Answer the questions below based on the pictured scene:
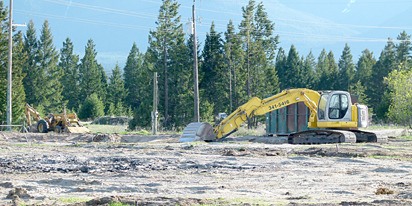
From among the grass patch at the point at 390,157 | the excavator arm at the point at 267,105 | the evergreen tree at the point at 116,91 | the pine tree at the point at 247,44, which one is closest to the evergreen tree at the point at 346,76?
the pine tree at the point at 247,44

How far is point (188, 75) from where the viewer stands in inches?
2798

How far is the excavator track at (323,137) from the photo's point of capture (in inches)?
1503

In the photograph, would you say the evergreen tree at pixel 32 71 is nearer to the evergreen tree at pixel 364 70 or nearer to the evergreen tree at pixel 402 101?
the evergreen tree at pixel 364 70

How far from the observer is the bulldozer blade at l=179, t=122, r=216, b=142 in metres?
41.2

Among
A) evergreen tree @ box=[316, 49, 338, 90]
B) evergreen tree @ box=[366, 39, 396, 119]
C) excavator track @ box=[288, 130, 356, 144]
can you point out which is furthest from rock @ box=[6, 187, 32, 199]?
evergreen tree @ box=[316, 49, 338, 90]

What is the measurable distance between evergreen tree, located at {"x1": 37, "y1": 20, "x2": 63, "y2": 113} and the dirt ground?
49.6 metres

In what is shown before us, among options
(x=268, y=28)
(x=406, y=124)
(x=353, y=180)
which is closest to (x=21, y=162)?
(x=353, y=180)

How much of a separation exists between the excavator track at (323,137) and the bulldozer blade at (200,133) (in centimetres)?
411

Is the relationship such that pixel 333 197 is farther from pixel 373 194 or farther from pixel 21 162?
pixel 21 162

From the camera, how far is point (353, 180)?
2100cm

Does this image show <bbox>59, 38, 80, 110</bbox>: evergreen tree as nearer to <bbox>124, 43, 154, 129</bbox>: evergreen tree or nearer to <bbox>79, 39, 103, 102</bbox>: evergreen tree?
<bbox>79, 39, 103, 102</bbox>: evergreen tree

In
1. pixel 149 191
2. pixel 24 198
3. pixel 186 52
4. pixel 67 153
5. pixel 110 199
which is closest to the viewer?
pixel 110 199

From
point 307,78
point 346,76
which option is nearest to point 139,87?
point 307,78

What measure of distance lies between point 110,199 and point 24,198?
2320 millimetres
